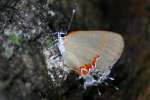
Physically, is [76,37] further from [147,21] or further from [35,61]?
[147,21]

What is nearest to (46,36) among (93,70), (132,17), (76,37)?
(76,37)

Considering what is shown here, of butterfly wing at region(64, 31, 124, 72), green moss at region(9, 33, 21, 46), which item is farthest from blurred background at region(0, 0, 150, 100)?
butterfly wing at region(64, 31, 124, 72)

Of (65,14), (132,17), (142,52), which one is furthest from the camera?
(132,17)

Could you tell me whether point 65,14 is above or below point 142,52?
above

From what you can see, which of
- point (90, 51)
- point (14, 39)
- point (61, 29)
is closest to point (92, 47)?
point (90, 51)

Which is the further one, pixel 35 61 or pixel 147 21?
pixel 147 21

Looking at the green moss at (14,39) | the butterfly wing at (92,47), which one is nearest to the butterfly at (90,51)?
the butterfly wing at (92,47)

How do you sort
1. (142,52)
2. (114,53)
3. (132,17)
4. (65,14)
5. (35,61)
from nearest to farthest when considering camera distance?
(35,61), (114,53), (65,14), (142,52), (132,17)
